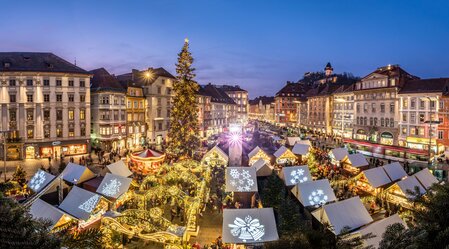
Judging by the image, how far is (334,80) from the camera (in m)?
91.0

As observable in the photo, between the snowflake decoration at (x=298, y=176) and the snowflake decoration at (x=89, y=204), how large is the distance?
13.7 metres

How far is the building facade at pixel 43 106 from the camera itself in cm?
3584

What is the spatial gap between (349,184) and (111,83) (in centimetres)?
3625

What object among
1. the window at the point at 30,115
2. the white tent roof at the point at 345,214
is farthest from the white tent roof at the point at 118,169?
the window at the point at 30,115

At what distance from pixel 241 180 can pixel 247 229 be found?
7.49m

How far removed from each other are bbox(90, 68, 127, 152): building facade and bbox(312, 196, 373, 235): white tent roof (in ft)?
117

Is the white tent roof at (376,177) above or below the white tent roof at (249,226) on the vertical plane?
above

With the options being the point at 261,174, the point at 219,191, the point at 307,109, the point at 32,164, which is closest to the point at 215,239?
the point at 219,191

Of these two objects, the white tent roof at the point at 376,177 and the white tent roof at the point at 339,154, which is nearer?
the white tent roof at the point at 376,177

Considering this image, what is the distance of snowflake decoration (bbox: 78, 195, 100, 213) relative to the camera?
14175mm

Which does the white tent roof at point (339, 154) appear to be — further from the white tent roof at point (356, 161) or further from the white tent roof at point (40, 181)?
the white tent roof at point (40, 181)

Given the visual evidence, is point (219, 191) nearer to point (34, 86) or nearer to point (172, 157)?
point (172, 157)

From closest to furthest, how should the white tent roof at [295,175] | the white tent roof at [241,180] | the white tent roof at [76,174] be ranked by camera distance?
1. the white tent roof at [76,174]
2. the white tent roof at [241,180]
3. the white tent roof at [295,175]

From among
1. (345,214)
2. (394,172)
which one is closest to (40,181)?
(345,214)
